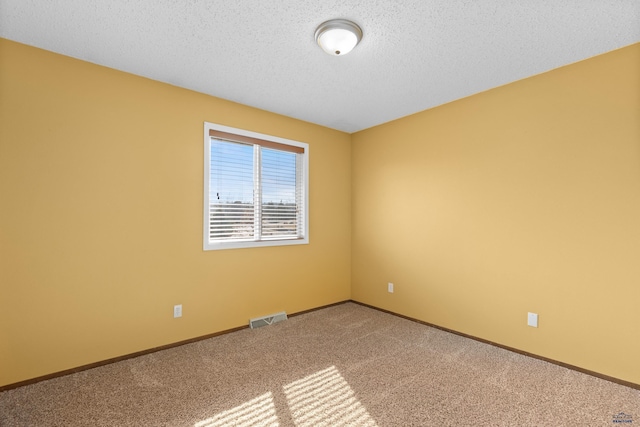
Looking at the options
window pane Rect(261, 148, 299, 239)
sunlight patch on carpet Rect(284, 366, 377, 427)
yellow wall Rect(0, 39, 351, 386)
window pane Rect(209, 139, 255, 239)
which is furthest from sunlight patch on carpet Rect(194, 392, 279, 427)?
window pane Rect(261, 148, 299, 239)

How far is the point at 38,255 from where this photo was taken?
229 centimetres

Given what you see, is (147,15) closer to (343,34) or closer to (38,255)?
(343,34)

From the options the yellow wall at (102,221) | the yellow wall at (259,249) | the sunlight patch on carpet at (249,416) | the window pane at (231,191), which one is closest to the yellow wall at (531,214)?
the yellow wall at (259,249)

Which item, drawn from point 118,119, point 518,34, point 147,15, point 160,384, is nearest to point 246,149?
point 118,119

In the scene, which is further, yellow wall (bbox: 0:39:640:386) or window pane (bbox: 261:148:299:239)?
window pane (bbox: 261:148:299:239)

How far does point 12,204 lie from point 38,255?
0.41 meters

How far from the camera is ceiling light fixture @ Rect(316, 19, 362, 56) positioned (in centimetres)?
201

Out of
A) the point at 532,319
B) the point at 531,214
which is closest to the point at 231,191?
the point at 531,214

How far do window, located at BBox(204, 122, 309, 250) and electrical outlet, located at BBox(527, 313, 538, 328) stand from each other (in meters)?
2.49

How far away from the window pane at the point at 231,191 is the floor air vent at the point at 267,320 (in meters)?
0.96

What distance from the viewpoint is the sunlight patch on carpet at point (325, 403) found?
186cm

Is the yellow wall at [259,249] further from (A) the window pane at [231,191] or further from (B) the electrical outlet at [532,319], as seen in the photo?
(A) the window pane at [231,191]

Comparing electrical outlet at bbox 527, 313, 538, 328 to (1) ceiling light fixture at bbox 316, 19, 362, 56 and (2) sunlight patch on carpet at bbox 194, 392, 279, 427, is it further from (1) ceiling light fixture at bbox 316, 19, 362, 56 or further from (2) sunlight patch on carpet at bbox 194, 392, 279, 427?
(1) ceiling light fixture at bbox 316, 19, 362, 56

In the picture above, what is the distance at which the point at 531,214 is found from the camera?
2721mm
